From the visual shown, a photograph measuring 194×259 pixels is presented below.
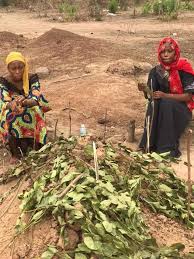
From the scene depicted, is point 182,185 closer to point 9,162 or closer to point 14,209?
point 14,209

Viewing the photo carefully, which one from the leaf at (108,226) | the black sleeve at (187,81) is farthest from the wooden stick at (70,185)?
the black sleeve at (187,81)

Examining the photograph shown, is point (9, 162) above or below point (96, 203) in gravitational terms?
below

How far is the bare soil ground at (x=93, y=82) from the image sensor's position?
266cm

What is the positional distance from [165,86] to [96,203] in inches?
78.6

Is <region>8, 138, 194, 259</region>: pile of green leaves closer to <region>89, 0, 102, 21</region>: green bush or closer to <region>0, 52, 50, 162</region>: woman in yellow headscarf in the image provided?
<region>0, 52, 50, 162</region>: woman in yellow headscarf

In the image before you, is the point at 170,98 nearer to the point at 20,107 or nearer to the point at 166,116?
the point at 166,116

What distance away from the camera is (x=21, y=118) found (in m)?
3.98

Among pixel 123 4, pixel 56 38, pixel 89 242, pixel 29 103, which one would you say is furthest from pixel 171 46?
pixel 123 4

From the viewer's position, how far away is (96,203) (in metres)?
2.43

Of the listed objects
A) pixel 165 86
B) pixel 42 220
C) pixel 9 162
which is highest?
pixel 165 86

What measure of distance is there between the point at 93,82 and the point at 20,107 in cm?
242

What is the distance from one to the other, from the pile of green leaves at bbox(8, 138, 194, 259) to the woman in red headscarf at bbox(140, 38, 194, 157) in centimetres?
90

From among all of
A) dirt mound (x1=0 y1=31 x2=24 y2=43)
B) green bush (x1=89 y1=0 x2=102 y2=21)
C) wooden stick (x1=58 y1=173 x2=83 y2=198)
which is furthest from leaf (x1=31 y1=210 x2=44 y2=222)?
green bush (x1=89 y1=0 x2=102 y2=21)

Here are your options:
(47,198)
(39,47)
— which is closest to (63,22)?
(39,47)
